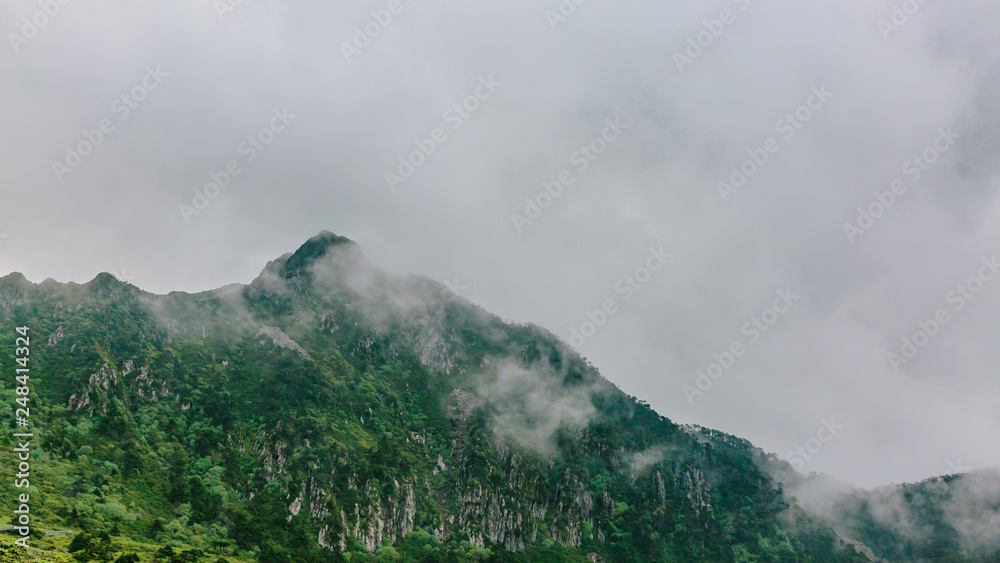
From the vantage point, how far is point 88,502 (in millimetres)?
199250

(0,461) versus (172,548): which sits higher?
(0,461)

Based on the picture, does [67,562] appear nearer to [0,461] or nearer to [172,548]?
[172,548]

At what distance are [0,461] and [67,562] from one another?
84941 mm

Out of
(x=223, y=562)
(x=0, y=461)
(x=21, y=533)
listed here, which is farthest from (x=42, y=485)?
(x=223, y=562)

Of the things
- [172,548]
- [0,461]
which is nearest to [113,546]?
[172,548]

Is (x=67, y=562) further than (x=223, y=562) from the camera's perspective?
No

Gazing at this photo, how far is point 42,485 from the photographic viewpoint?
199m

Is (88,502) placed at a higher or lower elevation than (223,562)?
higher

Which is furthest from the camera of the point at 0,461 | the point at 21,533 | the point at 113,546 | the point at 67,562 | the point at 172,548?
the point at 0,461

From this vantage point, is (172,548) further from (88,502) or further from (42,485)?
(42,485)

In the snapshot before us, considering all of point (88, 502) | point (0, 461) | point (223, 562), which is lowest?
point (223, 562)

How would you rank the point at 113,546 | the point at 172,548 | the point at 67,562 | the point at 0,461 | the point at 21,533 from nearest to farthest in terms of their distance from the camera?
the point at 67,562 → the point at 21,533 → the point at 113,546 → the point at 172,548 → the point at 0,461

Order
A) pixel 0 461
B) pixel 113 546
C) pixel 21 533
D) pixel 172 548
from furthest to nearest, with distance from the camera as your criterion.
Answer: pixel 0 461
pixel 172 548
pixel 113 546
pixel 21 533

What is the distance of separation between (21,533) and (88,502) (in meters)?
36.0
